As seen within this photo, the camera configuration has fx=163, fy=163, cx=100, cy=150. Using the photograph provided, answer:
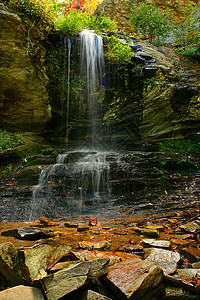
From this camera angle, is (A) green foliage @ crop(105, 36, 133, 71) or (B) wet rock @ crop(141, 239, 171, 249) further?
(A) green foliage @ crop(105, 36, 133, 71)

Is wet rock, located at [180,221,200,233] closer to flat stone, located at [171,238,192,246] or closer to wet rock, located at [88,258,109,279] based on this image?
flat stone, located at [171,238,192,246]

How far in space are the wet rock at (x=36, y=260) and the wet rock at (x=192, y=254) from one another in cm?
134

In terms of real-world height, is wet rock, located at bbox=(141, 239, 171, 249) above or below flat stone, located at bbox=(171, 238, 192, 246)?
above

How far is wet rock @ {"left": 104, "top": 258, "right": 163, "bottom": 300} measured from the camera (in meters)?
1.25

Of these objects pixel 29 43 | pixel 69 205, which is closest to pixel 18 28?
pixel 29 43

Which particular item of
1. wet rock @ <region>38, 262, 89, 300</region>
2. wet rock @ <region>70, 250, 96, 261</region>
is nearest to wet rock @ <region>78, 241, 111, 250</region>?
wet rock @ <region>70, 250, 96, 261</region>

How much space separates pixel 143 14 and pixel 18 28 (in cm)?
808

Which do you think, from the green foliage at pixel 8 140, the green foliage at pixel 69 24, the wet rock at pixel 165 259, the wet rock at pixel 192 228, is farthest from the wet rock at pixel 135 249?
the green foliage at pixel 69 24

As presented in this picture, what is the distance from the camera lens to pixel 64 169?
530 cm

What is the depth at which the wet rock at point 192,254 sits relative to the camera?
1743 millimetres

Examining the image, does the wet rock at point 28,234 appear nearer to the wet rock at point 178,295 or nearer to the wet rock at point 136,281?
the wet rock at point 136,281

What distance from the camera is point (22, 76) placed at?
6770mm

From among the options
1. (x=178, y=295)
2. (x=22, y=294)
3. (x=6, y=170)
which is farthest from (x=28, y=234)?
(x=6, y=170)

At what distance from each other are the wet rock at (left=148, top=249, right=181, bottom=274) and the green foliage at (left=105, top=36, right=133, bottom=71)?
8.02 metres
